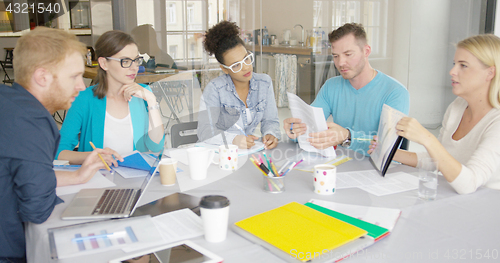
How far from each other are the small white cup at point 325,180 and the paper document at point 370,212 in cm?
9

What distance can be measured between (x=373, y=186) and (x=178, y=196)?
73 cm

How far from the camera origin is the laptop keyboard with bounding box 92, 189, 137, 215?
4.16 feet

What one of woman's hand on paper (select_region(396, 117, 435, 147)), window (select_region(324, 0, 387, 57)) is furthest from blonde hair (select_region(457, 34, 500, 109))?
window (select_region(324, 0, 387, 57))

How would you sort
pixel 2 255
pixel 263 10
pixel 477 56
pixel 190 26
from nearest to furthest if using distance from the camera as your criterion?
pixel 2 255 < pixel 477 56 < pixel 190 26 < pixel 263 10

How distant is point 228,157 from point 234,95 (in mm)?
903

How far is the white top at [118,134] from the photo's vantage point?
2.18 m

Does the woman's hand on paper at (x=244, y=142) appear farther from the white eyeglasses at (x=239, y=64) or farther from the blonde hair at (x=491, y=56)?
the blonde hair at (x=491, y=56)

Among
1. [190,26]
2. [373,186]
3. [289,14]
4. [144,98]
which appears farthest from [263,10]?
[373,186]

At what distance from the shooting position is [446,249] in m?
1.01

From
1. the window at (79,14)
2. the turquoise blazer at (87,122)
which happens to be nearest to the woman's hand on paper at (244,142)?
the turquoise blazer at (87,122)

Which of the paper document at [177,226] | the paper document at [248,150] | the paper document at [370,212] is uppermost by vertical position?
the paper document at [248,150]

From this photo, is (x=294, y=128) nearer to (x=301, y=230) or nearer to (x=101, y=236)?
(x=301, y=230)

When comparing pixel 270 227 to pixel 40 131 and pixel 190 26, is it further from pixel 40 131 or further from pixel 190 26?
pixel 190 26

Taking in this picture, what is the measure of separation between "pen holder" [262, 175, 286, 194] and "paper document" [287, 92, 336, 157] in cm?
49
